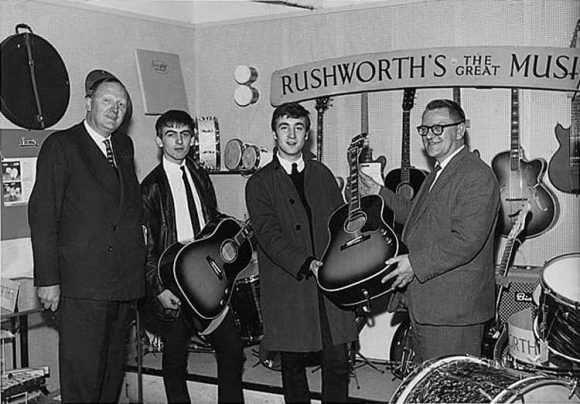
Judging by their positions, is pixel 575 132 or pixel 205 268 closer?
pixel 205 268

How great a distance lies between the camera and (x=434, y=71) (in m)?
3.92

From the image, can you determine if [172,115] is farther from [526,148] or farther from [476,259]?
[526,148]

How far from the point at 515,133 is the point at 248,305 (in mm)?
1480

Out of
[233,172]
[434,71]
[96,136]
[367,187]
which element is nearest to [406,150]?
[434,71]

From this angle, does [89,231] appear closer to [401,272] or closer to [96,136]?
[96,136]

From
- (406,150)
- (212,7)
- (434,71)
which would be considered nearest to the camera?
(434,71)

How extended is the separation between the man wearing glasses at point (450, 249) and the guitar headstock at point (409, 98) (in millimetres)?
987

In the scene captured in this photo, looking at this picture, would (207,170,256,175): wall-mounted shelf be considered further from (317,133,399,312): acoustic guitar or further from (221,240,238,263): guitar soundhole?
(317,133,399,312): acoustic guitar

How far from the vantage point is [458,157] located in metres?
3.00

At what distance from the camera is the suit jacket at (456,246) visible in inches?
114

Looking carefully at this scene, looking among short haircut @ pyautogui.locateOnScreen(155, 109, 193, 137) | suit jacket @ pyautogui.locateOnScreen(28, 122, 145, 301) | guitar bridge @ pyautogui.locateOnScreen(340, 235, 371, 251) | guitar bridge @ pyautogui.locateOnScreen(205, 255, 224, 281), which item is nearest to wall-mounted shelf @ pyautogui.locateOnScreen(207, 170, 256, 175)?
short haircut @ pyautogui.locateOnScreen(155, 109, 193, 137)

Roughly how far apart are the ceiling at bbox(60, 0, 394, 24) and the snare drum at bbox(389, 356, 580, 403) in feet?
6.83

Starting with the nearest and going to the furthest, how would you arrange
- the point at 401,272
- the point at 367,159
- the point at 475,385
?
the point at 475,385 < the point at 401,272 < the point at 367,159

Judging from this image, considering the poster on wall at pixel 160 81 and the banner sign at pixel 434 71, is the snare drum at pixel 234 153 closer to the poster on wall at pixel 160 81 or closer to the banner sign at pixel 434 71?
the banner sign at pixel 434 71
